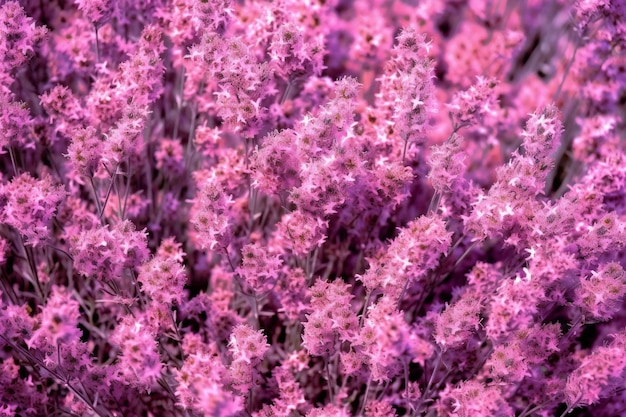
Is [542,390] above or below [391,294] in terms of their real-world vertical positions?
below

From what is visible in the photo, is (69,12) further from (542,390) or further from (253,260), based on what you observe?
(542,390)

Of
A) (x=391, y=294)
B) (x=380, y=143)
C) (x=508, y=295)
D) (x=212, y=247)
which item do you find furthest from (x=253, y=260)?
(x=508, y=295)

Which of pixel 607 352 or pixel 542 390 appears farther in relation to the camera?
pixel 542 390

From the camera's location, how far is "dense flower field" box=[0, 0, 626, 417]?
1.64 m

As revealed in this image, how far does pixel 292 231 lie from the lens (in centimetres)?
179

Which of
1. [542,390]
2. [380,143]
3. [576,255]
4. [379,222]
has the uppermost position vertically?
[380,143]

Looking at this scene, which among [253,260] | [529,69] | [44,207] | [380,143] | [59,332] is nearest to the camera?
[59,332]

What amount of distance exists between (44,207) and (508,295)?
1.28m

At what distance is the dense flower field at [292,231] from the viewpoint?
1636 millimetres

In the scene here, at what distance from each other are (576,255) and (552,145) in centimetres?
32

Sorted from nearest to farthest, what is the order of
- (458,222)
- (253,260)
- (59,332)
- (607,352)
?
1. (59,332)
2. (607,352)
3. (253,260)
4. (458,222)

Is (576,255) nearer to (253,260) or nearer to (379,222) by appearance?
(379,222)

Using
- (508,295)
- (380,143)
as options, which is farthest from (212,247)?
(508,295)

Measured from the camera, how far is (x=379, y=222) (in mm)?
2154
